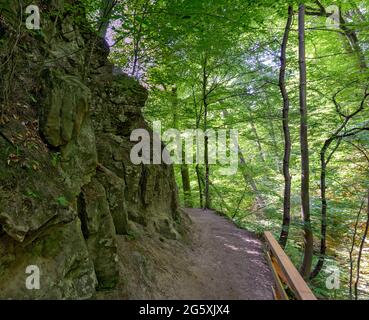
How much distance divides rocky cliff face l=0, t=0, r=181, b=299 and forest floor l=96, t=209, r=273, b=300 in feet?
1.46

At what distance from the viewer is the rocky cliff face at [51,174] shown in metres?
2.65

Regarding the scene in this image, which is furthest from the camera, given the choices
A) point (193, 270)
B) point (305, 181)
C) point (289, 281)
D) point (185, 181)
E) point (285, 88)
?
point (185, 181)

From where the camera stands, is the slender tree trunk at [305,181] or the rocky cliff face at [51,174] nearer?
the rocky cliff face at [51,174]

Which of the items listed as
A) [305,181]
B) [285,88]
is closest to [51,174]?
[305,181]

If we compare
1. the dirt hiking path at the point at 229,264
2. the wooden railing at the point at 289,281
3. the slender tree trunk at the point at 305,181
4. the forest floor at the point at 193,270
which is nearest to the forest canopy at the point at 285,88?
the slender tree trunk at the point at 305,181

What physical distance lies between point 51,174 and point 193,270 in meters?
3.82

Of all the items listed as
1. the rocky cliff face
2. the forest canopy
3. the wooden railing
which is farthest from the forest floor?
the forest canopy

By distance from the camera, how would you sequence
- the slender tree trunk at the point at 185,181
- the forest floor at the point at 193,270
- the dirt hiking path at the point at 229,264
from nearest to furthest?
the forest floor at the point at 193,270 → the dirt hiking path at the point at 229,264 → the slender tree trunk at the point at 185,181

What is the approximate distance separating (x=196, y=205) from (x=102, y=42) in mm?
11068

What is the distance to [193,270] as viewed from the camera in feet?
18.7

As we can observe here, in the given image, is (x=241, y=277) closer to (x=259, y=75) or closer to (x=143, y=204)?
(x=143, y=204)

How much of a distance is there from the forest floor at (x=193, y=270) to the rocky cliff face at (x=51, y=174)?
0.45m

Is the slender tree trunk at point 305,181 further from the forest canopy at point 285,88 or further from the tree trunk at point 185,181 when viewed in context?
the tree trunk at point 185,181

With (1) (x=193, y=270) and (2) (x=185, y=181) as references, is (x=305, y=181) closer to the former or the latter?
(1) (x=193, y=270)
